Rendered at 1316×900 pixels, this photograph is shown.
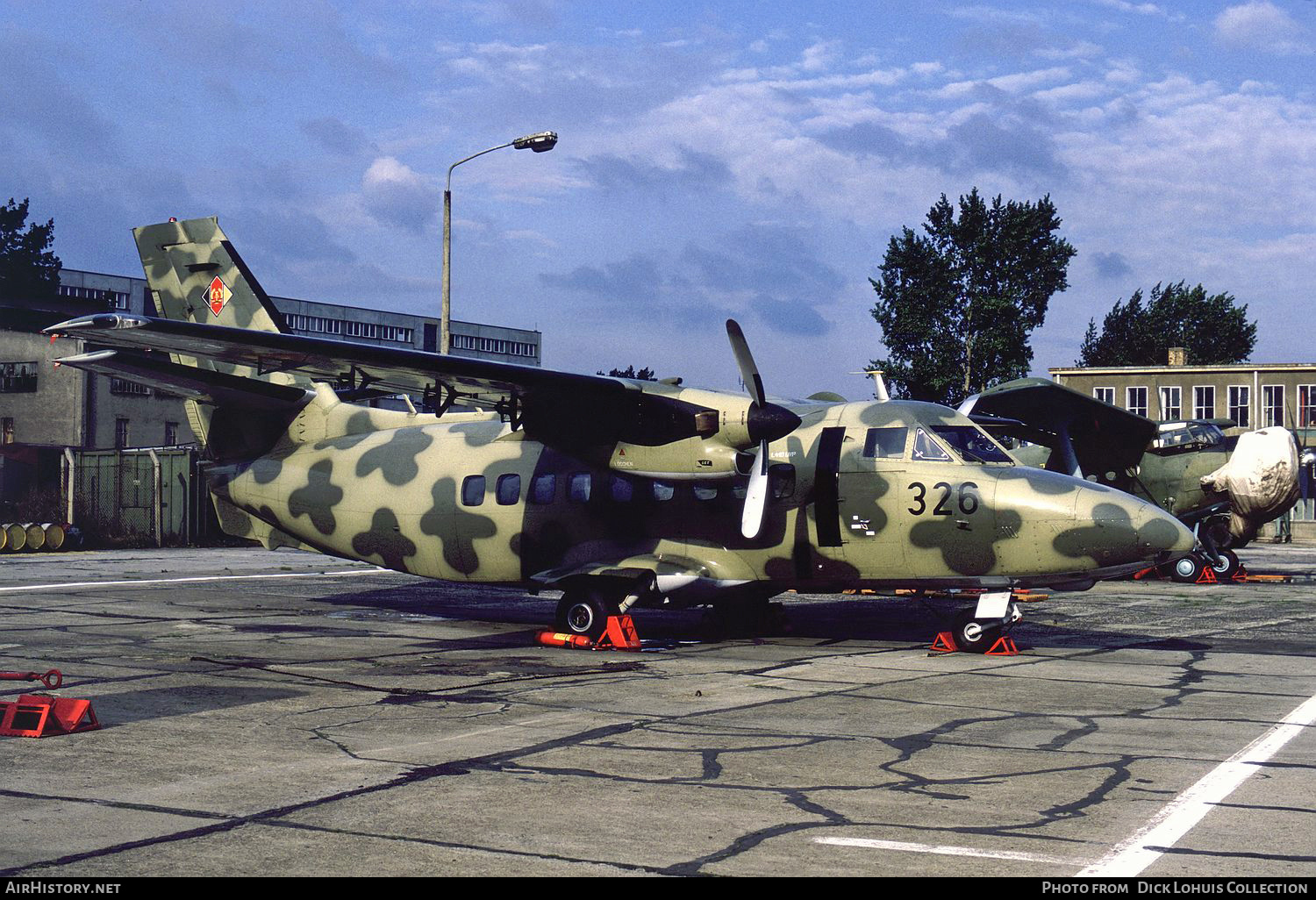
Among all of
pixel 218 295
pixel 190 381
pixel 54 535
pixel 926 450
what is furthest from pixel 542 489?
pixel 54 535

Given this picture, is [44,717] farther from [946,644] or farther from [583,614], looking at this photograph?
[946,644]

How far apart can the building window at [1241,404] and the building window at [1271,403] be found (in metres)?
0.74

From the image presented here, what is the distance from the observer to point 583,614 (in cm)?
1725

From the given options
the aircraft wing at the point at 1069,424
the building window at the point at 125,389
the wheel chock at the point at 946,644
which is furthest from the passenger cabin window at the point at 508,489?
the building window at the point at 125,389

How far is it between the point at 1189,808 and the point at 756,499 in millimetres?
8693

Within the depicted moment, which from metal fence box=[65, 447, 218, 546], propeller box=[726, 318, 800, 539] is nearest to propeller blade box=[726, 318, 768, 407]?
propeller box=[726, 318, 800, 539]

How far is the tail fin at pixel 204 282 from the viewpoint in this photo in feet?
70.8

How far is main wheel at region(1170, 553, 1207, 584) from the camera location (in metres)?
31.4

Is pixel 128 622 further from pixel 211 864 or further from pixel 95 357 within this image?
pixel 211 864

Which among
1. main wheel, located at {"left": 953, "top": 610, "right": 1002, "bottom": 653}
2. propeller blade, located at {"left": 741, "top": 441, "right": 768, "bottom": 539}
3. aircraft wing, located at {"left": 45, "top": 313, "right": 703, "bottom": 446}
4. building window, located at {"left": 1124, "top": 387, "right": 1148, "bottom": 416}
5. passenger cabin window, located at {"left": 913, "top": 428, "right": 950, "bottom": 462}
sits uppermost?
building window, located at {"left": 1124, "top": 387, "right": 1148, "bottom": 416}

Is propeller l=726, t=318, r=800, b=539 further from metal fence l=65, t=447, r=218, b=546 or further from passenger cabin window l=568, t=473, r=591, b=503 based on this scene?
metal fence l=65, t=447, r=218, b=546

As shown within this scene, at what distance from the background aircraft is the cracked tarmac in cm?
965

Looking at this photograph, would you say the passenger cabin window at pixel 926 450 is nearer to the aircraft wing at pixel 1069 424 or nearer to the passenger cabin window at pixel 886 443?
the passenger cabin window at pixel 886 443

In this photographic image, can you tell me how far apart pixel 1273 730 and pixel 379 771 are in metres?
7.47
